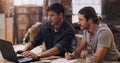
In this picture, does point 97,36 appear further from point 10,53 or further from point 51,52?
point 10,53

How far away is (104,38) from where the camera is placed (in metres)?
2.43

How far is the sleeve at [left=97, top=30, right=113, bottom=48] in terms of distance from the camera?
7.91 feet

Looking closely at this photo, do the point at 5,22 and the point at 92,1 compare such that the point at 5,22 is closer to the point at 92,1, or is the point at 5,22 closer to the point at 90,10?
the point at 92,1

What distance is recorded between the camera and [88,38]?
270cm

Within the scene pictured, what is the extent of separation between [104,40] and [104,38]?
0.02m

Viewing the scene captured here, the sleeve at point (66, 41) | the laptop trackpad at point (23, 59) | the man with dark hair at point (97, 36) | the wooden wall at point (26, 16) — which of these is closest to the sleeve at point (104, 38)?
the man with dark hair at point (97, 36)

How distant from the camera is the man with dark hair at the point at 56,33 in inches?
112

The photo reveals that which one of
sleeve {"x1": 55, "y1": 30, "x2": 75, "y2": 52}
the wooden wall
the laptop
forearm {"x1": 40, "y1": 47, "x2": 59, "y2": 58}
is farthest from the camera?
the wooden wall

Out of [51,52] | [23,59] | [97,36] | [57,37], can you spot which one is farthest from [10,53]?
[97,36]

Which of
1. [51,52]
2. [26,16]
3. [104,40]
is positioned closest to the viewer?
[104,40]

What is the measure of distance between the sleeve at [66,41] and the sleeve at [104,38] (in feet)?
1.70

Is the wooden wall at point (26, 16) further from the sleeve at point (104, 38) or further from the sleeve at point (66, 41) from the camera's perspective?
the sleeve at point (104, 38)

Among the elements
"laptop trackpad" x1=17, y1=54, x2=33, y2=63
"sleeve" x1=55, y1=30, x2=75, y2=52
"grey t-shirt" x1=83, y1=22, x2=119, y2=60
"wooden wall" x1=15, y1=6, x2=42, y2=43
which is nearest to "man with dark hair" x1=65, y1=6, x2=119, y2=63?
"grey t-shirt" x1=83, y1=22, x2=119, y2=60

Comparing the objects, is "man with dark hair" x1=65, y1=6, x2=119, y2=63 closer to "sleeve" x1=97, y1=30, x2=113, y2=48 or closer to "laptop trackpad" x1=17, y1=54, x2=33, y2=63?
"sleeve" x1=97, y1=30, x2=113, y2=48
